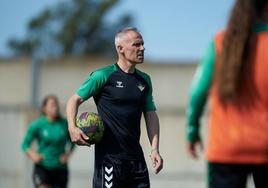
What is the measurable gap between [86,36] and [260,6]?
6631 cm

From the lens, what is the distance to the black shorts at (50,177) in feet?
43.3

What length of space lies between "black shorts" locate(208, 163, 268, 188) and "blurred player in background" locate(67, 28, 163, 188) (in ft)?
7.42

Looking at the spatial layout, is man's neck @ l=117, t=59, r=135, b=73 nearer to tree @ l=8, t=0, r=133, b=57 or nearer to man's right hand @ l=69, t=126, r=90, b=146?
man's right hand @ l=69, t=126, r=90, b=146

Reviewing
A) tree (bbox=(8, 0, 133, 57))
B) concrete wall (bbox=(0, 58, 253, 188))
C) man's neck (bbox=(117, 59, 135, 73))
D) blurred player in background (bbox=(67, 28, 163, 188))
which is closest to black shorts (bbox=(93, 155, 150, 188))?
blurred player in background (bbox=(67, 28, 163, 188))

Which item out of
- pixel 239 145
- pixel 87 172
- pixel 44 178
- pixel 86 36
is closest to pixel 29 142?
pixel 44 178

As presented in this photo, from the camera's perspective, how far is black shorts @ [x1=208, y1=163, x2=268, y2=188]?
5121 millimetres

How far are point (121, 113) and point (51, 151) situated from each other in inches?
235

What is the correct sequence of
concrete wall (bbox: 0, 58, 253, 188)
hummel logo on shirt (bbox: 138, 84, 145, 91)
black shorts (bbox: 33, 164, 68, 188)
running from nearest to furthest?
hummel logo on shirt (bbox: 138, 84, 145, 91)
black shorts (bbox: 33, 164, 68, 188)
concrete wall (bbox: 0, 58, 253, 188)

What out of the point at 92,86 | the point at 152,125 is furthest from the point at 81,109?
the point at 92,86

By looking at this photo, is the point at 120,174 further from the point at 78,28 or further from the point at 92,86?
the point at 78,28

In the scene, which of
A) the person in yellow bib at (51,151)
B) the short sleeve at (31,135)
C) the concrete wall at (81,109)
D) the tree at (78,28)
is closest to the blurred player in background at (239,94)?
the person in yellow bib at (51,151)

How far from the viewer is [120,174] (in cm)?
738

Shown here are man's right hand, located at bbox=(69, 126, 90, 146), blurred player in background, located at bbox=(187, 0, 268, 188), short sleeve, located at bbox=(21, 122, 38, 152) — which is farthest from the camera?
short sleeve, located at bbox=(21, 122, 38, 152)

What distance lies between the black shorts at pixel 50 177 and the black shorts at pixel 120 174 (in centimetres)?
584
